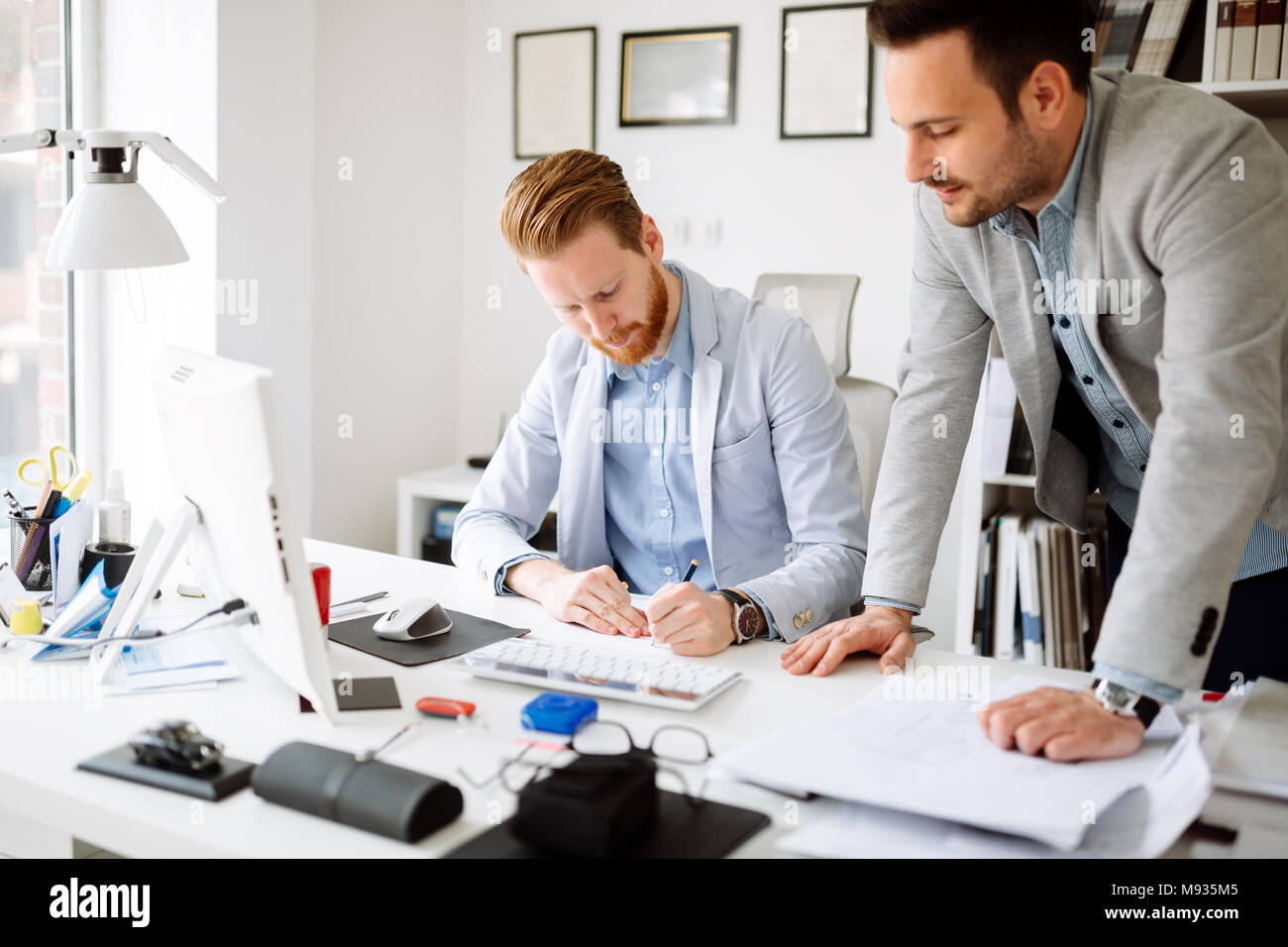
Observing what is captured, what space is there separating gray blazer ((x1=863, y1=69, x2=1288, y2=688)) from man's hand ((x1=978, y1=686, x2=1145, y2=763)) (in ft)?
0.17

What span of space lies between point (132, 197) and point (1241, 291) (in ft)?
4.36

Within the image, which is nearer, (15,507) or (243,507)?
(243,507)

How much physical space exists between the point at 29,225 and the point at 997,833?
8.28 ft

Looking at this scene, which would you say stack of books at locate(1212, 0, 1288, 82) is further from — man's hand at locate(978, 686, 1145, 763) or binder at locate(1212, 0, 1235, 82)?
man's hand at locate(978, 686, 1145, 763)

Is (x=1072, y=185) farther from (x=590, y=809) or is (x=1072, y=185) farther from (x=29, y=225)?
(x=29, y=225)

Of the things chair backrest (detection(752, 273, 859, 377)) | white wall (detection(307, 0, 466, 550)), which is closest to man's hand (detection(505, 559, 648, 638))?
chair backrest (detection(752, 273, 859, 377))

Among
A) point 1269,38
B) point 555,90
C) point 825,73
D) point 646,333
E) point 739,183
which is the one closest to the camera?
point 646,333

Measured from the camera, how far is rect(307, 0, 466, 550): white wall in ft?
9.75

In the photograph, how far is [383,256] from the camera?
317 cm

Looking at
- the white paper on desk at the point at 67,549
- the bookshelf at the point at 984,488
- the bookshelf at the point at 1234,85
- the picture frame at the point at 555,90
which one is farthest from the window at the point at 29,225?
the bookshelf at the point at 1234,85

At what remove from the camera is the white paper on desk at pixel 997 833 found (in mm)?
820

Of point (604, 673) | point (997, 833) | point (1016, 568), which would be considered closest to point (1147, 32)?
point (1016, 568)

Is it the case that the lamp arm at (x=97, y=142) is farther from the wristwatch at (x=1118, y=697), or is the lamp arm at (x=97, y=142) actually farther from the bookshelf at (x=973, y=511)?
the bookshelf at (x=973, y=511)
